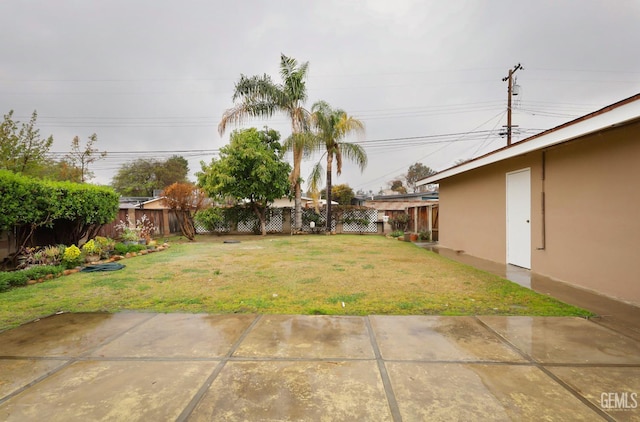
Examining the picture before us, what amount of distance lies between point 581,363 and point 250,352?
8.81 feet

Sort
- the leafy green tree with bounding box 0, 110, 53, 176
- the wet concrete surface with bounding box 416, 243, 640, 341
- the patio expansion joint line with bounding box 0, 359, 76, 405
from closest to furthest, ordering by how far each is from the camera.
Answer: the patio expansion joint line with bounding box 0, 359, 76, 405 → the wet concrete surface with bounding box 416, 243, 640, 341 → the leafy green tree with bounding box 0, 110, 53, 176

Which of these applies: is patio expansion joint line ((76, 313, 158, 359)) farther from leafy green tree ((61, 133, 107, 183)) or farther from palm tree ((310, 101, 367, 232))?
leafy green tree ((61, 133, 107, 183))

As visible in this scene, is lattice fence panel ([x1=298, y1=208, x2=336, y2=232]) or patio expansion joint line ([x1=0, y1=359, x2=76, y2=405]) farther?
lattice fence panel ([x1=298, y1=208, x2=336, y2=232])

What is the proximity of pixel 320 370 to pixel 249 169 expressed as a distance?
41.3ft

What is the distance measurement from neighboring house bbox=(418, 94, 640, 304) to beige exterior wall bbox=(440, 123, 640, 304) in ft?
0.04

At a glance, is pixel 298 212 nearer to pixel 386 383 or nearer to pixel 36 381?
pixel 36 381

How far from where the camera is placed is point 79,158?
1522 centimetres

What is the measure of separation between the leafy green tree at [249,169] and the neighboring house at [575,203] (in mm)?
8925

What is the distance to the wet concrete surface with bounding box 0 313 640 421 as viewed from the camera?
5.96 ft

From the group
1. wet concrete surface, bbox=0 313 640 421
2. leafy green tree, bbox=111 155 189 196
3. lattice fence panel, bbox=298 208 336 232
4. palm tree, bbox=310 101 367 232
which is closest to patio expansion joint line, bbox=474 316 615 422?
wet concrete surface, bbox=0 313 640 421

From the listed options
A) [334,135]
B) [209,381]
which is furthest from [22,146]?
[209,381]

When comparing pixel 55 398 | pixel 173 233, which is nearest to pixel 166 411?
pixel 55 398

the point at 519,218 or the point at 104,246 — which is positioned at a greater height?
the point at 519,218

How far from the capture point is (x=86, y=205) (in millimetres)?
7641
